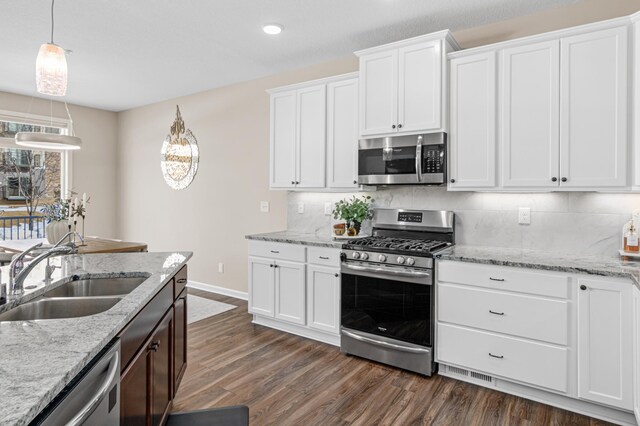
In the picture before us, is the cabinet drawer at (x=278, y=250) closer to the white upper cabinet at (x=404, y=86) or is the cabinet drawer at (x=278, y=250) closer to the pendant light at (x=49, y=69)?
the white upper cabinet at (x=404, y=86)

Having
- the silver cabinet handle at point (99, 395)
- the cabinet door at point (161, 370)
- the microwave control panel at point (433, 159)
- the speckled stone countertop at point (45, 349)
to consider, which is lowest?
the cabinet door at point (161, 370)

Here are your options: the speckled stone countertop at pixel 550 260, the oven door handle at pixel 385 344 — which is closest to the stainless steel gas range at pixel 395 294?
the oven door handle at pixel 385 344

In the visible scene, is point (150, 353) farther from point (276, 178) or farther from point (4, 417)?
point (276, 178)

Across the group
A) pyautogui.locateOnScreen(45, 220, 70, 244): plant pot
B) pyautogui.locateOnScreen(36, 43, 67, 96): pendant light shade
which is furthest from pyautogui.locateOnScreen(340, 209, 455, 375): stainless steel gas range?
pyautogui.locateOnScreen(45, 220, 70, 244): plant pot

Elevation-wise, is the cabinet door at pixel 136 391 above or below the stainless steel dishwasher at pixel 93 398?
below

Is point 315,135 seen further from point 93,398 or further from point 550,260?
point 93,398

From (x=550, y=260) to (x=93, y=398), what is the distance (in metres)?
2.65

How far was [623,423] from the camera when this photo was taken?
227 cm

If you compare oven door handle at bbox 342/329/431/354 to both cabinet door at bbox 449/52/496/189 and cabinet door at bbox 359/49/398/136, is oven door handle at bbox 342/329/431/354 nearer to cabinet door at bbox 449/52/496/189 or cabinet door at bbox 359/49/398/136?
cabinet door at bbox 449/52/496/189

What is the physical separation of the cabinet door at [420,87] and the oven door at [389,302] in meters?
1.20

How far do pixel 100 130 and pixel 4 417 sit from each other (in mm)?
6787

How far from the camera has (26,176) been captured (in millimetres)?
5684

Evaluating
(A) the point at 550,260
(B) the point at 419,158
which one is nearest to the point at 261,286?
(B) the point at 419,158

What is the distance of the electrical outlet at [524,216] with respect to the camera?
119 inches
